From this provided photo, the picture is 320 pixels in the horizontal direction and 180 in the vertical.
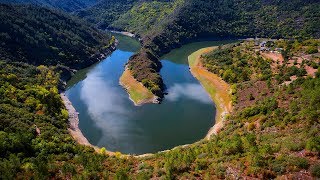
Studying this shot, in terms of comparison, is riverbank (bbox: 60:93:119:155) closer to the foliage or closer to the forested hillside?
the forested hillside

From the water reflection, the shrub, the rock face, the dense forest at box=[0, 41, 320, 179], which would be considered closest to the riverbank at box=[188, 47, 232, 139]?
the water reflection

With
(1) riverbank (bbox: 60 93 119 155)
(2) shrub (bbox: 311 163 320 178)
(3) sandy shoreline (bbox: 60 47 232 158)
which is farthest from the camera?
(3) sandy shoreline (bbox: 60 47 232 158)

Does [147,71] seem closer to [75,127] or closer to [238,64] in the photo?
[238,64]

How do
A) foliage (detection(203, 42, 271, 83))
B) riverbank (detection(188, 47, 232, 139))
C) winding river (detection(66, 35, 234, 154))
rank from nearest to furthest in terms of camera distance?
winding river (detection(66, 35, 234, 154)), riverbank (detection(188, 47, 232, 139)), foliage (detection(203, 42, 271, 83))

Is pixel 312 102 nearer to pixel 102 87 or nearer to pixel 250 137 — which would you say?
pixel 250 137

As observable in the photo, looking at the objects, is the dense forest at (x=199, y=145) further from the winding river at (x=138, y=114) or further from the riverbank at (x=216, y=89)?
the winding river at (x=138, y=114)

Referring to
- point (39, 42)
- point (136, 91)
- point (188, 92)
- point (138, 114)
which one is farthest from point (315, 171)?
point (39, 42)

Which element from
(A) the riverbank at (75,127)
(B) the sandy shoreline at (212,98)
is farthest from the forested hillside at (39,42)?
(A) the riverbank at (75,127)
